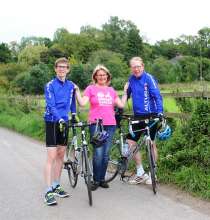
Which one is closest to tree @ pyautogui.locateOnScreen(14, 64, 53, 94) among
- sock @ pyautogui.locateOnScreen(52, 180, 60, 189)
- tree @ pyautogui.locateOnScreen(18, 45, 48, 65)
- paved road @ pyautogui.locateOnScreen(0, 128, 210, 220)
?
tree @ pyautogui.locateOnScreen(18, 45, 48, 65)

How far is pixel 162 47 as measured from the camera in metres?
125

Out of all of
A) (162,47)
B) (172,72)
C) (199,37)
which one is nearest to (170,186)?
(172,72)

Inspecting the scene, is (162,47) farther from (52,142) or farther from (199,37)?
(52,142)

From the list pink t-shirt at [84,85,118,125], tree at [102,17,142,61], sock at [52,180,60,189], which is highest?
tree at [102,17,142,61]

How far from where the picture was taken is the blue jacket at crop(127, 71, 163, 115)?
302 inches

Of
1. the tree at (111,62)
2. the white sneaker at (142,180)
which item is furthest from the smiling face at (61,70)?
the tree at (111,62)

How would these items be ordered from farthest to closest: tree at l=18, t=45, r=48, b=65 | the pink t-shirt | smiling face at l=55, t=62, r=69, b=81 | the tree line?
tree at l=18, t=45, r=48, b=65 → the tree line → the pink t-shirt → smiling face at l=55, t=62, r=69, b=81

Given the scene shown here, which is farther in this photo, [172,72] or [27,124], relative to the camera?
[172,72]

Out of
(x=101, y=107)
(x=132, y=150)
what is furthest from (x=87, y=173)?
(x=132, y=150)

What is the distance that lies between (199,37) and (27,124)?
331 feet

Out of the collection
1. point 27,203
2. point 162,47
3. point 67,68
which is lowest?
point 27,203

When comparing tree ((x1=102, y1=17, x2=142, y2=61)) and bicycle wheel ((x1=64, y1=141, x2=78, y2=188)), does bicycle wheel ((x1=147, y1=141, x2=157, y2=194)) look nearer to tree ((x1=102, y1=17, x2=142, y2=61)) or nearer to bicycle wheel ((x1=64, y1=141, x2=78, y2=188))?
bicycle wheel ((x1=64, y1=141, x2=78, y2=188))

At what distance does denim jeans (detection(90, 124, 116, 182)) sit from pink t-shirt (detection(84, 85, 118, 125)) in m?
0.12

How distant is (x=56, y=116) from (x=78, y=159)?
856 mm
